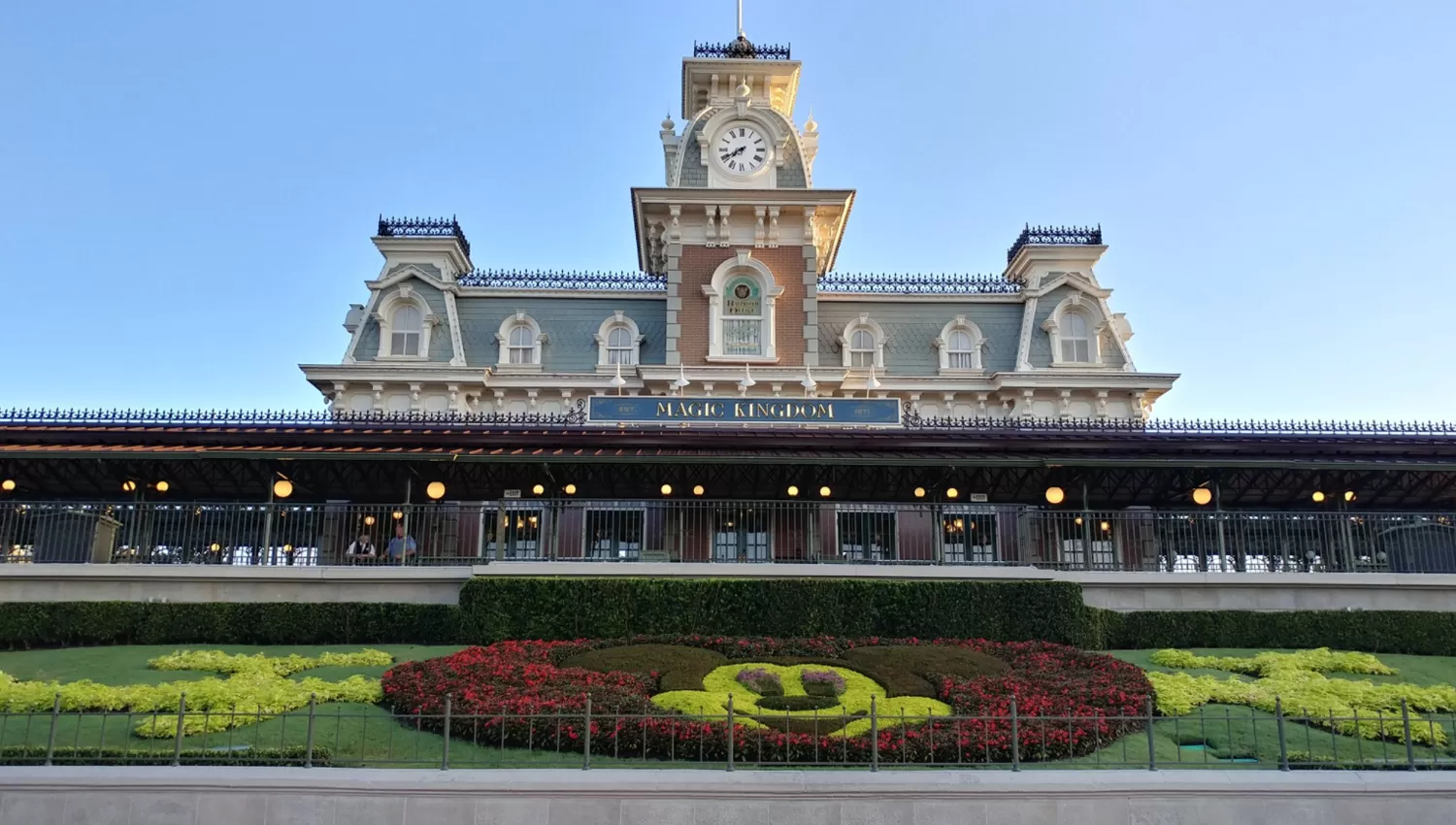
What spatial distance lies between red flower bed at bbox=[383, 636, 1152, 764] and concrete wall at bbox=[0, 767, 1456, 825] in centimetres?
68

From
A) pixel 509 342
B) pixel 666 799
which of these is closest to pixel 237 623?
pixel 666 799

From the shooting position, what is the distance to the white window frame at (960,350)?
38125mm

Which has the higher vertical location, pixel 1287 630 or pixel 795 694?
pixel 1287 630

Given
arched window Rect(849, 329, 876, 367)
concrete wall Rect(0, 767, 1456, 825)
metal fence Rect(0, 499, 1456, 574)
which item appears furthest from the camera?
arched window Rect(849, 329, 876, 367)

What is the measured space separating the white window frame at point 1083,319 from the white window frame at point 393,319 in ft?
74.5

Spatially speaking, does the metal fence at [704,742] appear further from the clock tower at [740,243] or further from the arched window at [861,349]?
the arched window at [861,349]

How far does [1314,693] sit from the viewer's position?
16031mm

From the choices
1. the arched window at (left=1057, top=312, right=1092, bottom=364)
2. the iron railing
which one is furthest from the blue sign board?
the arched window at (left=1057, top=312, right=1092, bottom=364)

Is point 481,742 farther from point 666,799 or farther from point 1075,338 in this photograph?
A: point 1075,338

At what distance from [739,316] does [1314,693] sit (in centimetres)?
2377

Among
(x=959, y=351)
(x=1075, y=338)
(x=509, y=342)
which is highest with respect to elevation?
(x=1075, y=338)

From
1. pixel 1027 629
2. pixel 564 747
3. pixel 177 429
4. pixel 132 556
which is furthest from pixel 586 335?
pixel 564 747

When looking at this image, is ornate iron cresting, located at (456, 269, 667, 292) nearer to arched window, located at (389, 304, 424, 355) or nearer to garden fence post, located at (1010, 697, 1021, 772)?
arched window, located at (389, 304, 424, 355)

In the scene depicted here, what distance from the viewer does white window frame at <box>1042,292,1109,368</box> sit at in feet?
124
